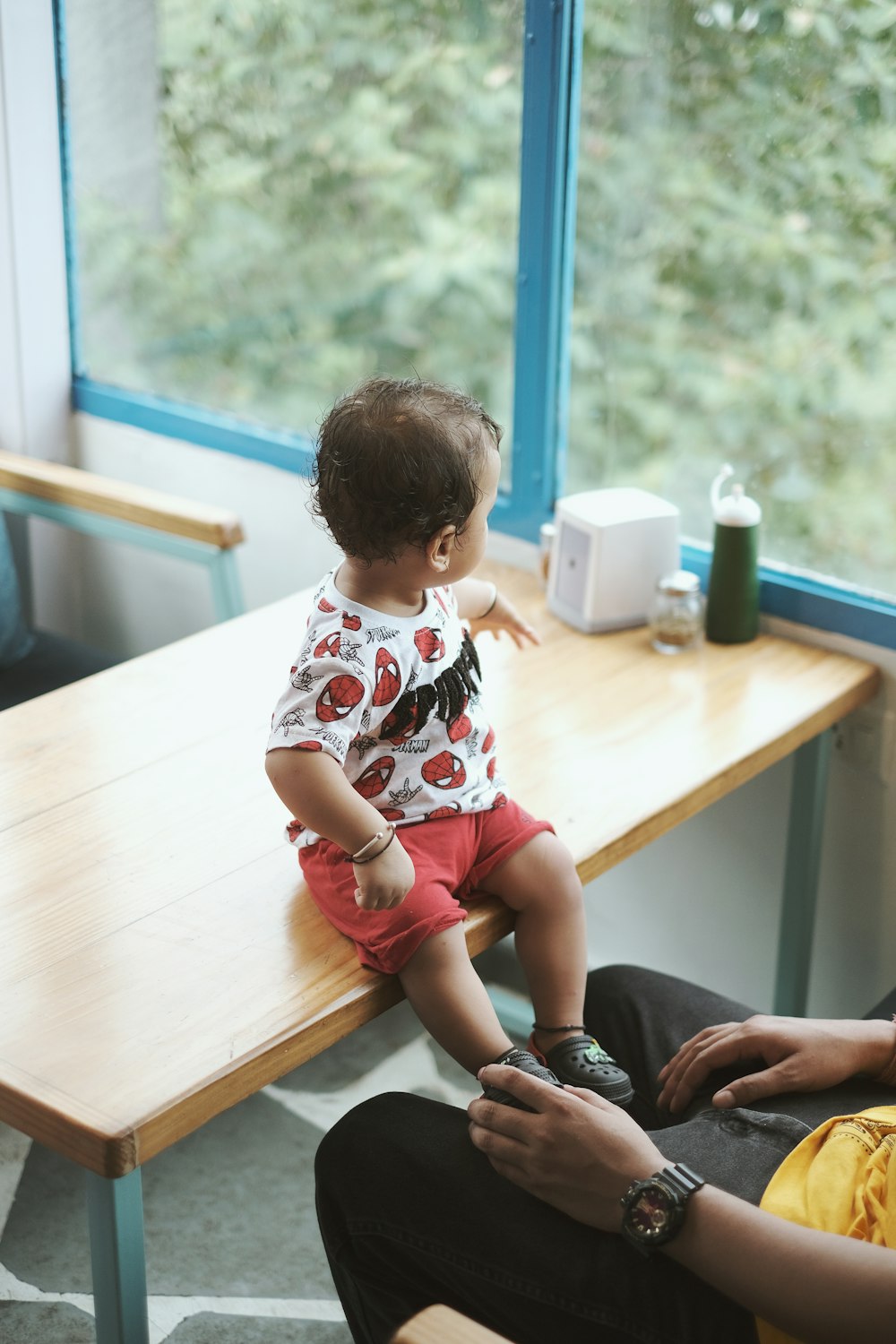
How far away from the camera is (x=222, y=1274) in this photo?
177 cm

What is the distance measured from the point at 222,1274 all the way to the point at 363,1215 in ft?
2.28

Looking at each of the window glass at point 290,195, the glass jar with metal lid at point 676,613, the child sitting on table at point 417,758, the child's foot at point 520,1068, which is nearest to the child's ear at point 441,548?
the child sitting on table at point 417,758

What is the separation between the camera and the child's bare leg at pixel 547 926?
53.7 inches

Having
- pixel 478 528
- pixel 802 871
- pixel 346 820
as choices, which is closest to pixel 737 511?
pixel 802 871

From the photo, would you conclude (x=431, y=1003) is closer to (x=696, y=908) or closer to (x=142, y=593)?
(x=696, y=908)

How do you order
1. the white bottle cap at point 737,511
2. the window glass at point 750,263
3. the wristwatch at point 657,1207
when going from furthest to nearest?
the white bottle cap at point 737,511, the window glass at point 750,263, the wristwatch at point 657,1207

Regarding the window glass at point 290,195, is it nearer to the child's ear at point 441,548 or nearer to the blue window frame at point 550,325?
the blue window frame at point 550,325

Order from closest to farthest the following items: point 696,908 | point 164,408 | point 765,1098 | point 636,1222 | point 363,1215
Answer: point 636,1222 < point 363,1215 < point 765,1098 < point 696,908 < point 164,408

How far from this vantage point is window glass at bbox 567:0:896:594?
1.76 meters

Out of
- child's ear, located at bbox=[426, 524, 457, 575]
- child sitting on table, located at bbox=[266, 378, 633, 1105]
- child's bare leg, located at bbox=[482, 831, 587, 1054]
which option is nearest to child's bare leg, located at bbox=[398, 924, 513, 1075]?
child sitting on table, located at bbox=[266, 378, 633, 1105]

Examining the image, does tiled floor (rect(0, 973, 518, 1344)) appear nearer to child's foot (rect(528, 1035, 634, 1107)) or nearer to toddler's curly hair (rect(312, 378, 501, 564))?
child's foot (rect(528, 1035, 634, 1107))

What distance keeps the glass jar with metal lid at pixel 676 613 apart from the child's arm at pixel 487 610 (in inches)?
11.8

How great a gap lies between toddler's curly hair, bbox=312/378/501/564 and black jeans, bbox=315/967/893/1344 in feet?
1.67

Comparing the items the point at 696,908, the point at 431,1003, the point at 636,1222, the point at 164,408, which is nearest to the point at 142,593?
the point at 164,408
